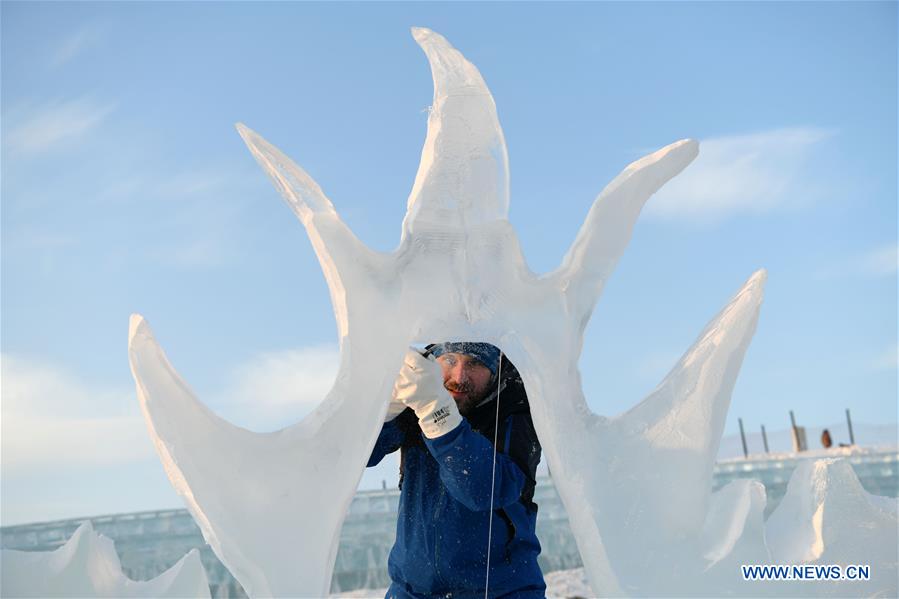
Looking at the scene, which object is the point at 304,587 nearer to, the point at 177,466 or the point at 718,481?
the point at 177,466

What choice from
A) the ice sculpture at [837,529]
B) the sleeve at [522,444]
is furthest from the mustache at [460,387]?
the ice sculpture at [837,529]

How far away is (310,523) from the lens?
2.37 meters

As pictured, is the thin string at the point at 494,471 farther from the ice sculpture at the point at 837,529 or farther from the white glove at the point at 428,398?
the ice sculpture at the point at 837,529

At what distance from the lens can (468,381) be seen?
9.71 ft

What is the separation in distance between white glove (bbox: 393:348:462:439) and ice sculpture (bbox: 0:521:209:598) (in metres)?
1.41

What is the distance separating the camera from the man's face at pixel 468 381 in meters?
2.96

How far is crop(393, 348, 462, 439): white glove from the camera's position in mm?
2602

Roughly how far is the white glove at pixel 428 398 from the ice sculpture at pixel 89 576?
141 centimetres

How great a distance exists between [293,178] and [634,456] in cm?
126

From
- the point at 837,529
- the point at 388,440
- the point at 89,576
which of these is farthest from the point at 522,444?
the point at 89,576

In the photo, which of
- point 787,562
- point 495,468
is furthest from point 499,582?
point 787,562

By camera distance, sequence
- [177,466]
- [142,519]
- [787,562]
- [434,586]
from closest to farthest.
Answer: [177,466] → [434,586] → [787,562] → [142,519]

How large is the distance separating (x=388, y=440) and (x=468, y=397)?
29 centimetres

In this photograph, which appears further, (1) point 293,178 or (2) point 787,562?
(2) point 787,562
